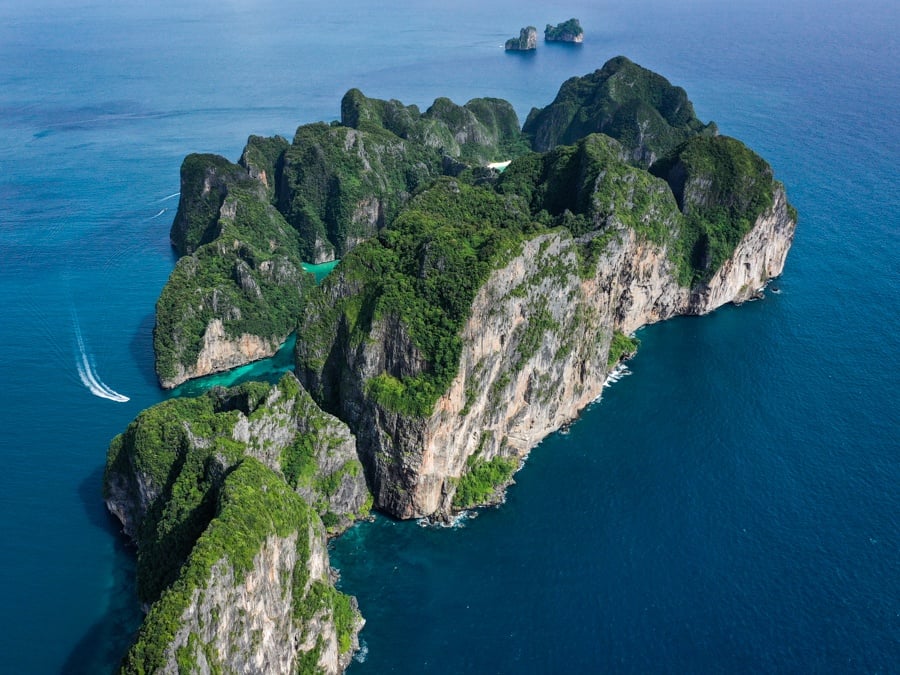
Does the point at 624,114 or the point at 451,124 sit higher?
the point at 624,114

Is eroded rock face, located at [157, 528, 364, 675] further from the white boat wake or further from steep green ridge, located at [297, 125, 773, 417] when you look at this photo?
the white boat wake

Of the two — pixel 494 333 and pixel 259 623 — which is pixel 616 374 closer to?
pixel 494 333

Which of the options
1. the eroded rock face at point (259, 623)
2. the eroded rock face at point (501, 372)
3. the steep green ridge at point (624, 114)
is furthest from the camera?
the steep green ridge at point (624, 114)

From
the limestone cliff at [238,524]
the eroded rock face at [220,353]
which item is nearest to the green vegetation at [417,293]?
the limestone cliff at [238,524]

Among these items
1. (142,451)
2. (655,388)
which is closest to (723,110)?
(655,388)

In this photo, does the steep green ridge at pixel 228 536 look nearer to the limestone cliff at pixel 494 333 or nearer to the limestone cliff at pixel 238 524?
the limestone cliff at pixel 238 524

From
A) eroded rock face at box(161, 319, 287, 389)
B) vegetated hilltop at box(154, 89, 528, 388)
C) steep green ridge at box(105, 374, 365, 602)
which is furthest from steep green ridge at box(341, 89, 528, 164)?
steep green ridge at box(105, 374, 365, 602)

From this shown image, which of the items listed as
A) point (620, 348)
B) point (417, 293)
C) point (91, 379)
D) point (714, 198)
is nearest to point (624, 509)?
point (417, 293)
